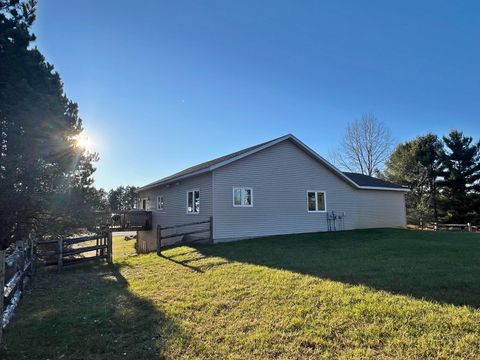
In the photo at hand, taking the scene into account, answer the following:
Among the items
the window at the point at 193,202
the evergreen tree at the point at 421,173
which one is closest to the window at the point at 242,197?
the window at the point at 193,202

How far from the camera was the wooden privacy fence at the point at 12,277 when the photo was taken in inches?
166

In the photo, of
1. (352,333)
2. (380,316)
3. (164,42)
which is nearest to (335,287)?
(380,316)

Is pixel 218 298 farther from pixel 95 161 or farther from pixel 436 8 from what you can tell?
pixel 436 8

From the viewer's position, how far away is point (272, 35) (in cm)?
1250

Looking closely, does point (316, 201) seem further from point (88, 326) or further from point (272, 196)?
point (88, 326)

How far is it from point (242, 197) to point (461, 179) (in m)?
27.0

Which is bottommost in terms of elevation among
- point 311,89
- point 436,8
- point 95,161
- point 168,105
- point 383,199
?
point 383,199

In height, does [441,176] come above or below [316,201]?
above

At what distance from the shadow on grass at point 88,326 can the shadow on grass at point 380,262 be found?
3.89 m

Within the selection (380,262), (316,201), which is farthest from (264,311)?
(316,201)

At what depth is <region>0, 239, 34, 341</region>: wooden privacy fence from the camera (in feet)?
13.8

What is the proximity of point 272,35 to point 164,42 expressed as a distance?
15.1ft

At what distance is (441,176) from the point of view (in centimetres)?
3134

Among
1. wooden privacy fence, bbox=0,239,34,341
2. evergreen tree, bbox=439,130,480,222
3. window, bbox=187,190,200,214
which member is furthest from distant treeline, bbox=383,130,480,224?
wooden privacy fence, bbox=0,239,34,341
